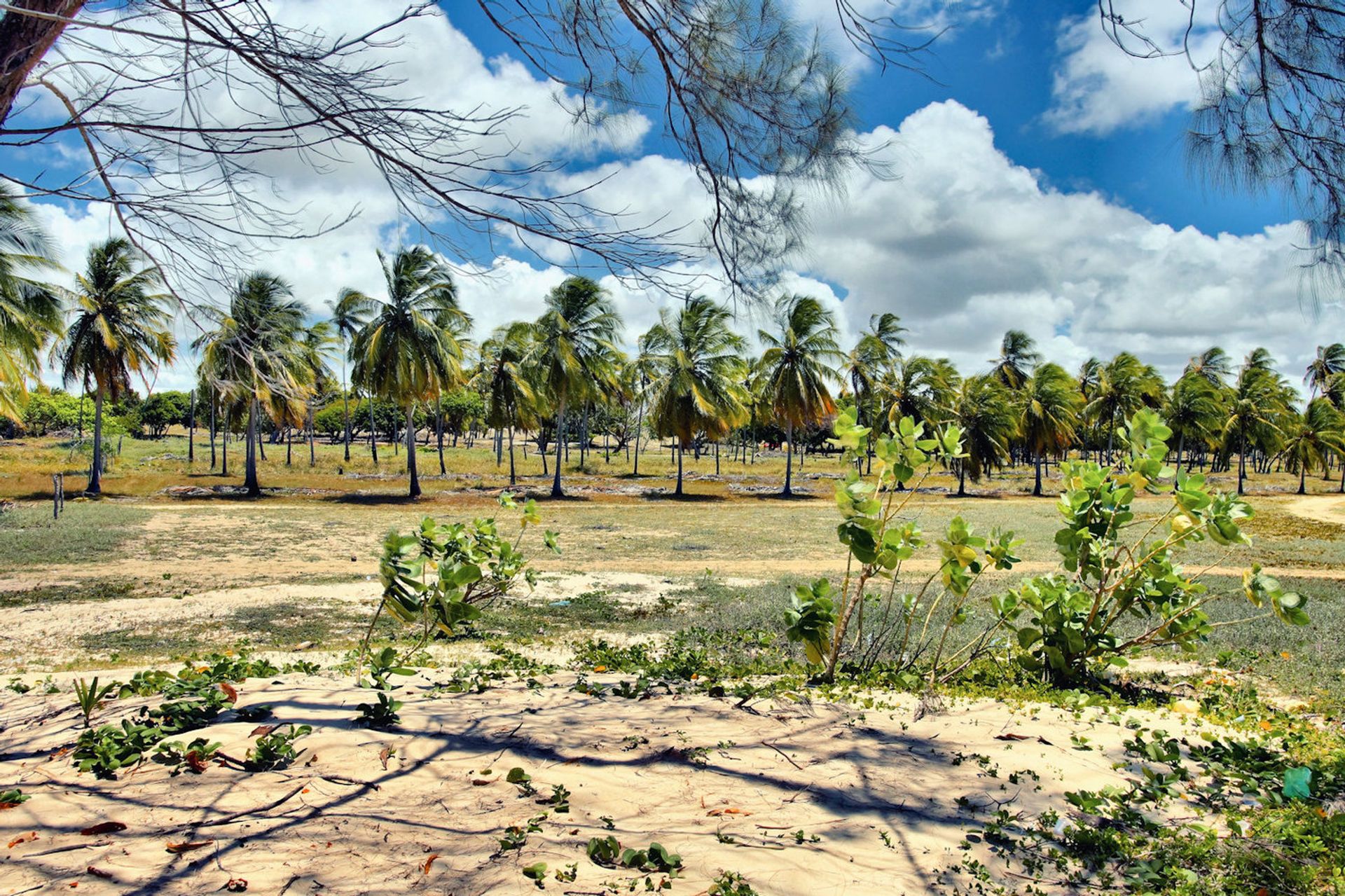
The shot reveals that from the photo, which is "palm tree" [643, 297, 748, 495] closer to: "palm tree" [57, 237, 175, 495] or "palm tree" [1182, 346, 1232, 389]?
"palm tree" [57, 237, 175, 495]

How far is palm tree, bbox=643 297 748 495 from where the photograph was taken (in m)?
34.2

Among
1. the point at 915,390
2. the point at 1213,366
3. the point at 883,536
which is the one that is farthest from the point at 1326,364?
the point at 883,536

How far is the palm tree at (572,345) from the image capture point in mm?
31875

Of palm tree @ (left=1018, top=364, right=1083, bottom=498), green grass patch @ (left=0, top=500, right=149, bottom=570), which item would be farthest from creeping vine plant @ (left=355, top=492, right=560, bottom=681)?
palm tree @ (left=1018, top=364, right=1083, bottom=498)

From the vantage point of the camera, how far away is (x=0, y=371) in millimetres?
19609

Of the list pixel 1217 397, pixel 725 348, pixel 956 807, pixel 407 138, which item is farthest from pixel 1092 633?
pixel 1217 397

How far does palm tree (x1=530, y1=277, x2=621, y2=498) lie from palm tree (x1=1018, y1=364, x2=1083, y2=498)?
2601cm

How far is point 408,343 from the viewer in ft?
97.1

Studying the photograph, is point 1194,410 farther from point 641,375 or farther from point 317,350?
point 317,350

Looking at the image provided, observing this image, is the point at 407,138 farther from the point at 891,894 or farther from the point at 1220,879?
the point at 1220,879

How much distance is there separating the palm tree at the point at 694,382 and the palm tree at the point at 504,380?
6.22 meters

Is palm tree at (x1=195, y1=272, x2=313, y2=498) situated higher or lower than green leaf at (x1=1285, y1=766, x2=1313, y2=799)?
higher

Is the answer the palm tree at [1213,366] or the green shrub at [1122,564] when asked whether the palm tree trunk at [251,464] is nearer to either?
the green shrub at [1122,564]

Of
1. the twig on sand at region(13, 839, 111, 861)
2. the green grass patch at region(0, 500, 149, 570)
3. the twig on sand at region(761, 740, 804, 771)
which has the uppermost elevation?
the twig on sand at region(13, 839, 111, 861)
